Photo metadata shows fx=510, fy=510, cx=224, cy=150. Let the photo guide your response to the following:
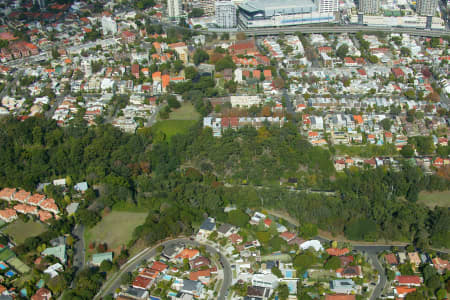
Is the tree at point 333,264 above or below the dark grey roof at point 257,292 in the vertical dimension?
above

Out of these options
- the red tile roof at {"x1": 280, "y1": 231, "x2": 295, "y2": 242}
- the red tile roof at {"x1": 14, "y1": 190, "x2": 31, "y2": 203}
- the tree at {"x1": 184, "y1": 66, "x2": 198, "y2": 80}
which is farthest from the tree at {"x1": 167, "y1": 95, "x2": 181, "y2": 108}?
the red tile roof at {"x1": 280, "y1": 231, "x2": 295, "y2": 242}

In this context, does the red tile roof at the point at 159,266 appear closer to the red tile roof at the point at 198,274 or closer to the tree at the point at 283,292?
the red tile roof at the point at 198,274

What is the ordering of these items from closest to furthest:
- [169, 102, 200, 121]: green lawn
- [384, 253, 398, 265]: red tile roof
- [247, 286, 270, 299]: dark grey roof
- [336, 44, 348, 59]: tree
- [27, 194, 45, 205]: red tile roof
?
[247, 286, 270, 299]: dark grey roof < [384, 253, 398, 265]: red tile roof < [27, 194, 45, 205]: red tile roof < [169, 102, 200, 121]: green lawn < [336, 44, 348, 59]: tree

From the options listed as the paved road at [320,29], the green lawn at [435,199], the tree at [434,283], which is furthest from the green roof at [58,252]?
the paved road at [320,29]

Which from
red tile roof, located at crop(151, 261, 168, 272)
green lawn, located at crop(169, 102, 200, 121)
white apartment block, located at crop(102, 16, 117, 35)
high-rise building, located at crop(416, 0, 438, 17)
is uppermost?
high-rise building, located at crop(416, 0, 438, 17)

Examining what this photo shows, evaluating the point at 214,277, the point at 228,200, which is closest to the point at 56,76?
the point at 228,200

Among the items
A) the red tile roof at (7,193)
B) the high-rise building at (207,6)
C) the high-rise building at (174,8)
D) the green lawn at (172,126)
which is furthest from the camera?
the high-rise building at (207,6)

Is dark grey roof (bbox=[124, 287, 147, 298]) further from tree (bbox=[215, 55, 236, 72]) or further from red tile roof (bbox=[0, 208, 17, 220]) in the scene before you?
tree (bbox=[215, 55, 236, 72])

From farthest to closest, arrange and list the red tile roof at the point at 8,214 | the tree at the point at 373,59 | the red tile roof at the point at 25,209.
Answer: the tree at the point at 373,59 → the red tile roof at the point at 25,209 → the red tile roof at the point at 8,214
